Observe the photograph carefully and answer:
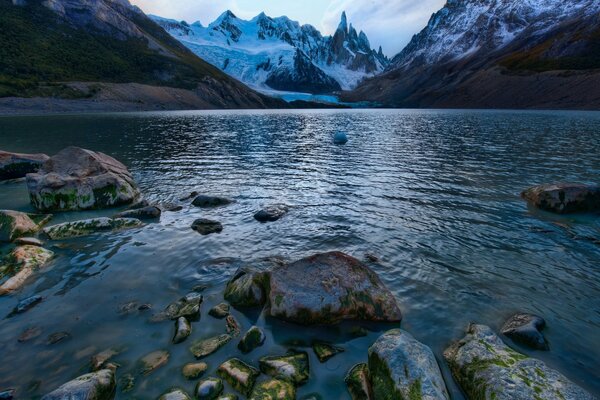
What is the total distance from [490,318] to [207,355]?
7.86 metres

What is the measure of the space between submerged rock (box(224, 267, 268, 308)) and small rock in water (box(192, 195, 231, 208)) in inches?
396

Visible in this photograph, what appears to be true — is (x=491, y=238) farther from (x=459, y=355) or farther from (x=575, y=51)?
(x=575, y=51)

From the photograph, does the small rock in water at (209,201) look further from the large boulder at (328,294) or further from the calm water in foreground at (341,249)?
the large boulder at (328,294)

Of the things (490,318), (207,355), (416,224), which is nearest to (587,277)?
(490,318)

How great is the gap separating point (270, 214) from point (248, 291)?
7.88m

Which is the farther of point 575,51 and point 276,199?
point 575,51

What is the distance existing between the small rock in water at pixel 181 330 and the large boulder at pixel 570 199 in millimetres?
19123

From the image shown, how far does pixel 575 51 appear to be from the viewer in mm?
181750

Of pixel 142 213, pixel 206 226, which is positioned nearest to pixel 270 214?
pixel 206 226

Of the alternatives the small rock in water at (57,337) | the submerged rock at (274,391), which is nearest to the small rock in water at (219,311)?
the submerged rock at (274,391)

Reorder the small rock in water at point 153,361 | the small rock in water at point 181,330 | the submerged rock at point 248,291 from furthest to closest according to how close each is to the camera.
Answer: the submerged rock at point 248,291
the small rock in water at point 181,330
the small rock in water at point 153,361

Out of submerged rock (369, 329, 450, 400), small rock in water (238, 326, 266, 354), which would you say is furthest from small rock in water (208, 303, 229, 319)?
submerged rock (369, 329, 450, 400)

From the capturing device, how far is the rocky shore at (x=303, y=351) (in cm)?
657

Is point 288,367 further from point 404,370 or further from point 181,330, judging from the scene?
point 181,330
